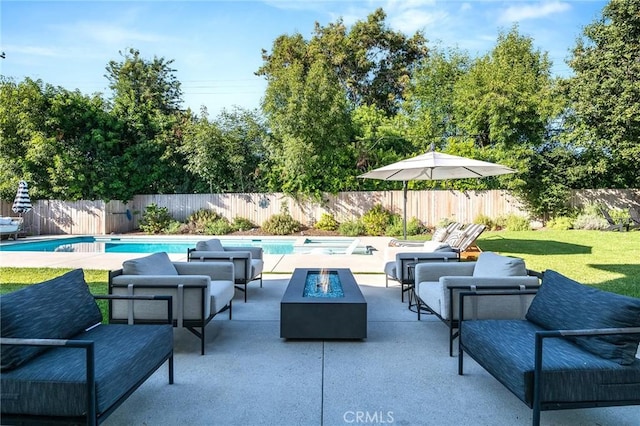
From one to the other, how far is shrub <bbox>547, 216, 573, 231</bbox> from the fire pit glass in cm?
1204

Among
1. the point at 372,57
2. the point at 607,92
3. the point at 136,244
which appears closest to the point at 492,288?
the point at 136,244

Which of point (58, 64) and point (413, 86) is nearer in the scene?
point (58, 64)

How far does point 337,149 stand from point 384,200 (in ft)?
8.97

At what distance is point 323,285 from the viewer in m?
4.33

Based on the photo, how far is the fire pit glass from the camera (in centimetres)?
392

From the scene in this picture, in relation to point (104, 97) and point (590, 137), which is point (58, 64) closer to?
point (104, 97)

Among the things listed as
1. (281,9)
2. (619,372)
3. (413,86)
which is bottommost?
(619,372)

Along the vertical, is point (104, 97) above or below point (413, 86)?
below

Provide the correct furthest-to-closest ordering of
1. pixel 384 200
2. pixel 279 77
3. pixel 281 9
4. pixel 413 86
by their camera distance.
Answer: pixel 413 86 < pixel 384 200 < pixel 279 77 < pixel 281 9

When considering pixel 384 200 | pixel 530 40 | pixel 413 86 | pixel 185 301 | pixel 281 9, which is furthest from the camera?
pixel 413 86

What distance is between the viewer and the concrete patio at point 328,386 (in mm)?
2320

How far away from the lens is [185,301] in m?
3.31

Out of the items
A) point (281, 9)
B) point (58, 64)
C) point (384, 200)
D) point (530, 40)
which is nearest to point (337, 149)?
point (384, 200)

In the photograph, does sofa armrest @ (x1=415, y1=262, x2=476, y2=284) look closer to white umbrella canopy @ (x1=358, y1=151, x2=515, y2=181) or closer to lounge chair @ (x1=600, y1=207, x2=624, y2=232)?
white umbrella canopy @ (x1=358, y1=151, x2=515, y2=181)
